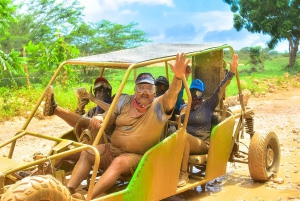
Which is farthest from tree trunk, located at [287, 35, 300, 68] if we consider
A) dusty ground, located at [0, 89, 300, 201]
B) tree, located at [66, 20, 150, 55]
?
dusty ground, located at [0, 89, 300, 201]

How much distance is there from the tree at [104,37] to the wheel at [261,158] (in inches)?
818

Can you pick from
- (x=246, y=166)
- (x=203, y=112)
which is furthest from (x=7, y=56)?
(x=203, y=112)

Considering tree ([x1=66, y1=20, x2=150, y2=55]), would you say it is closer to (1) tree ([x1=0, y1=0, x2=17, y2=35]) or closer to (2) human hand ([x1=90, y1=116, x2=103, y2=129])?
(1) tree ([x1=0, y1=0, x2=17, y2=35])

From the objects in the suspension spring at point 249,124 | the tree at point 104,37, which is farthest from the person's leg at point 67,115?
the tree at point 104,37

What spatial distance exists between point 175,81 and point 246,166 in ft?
11.7

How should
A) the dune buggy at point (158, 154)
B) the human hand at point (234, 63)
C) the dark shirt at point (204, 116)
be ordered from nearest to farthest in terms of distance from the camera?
the dune buggy at point (158, 154) → the human hand at point (234, 63) → the dark shirt at point (204, 116)

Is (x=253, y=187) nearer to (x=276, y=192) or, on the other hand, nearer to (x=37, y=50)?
(x=276, y=192)

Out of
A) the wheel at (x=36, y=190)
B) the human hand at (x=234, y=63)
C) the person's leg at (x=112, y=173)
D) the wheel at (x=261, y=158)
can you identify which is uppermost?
the human hand at (x=234, y=63)

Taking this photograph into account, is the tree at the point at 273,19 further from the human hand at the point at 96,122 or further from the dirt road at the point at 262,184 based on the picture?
the human hand at the point at 96,122

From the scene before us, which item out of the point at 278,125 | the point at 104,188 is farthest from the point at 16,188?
the point at 278,125

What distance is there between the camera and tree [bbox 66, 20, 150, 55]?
1104 inches

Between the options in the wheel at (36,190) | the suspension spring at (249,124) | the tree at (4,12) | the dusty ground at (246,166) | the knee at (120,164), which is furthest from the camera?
the tree at (4,12)

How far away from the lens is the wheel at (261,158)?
23.2 feet

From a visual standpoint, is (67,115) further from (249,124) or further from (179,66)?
(249,124)
